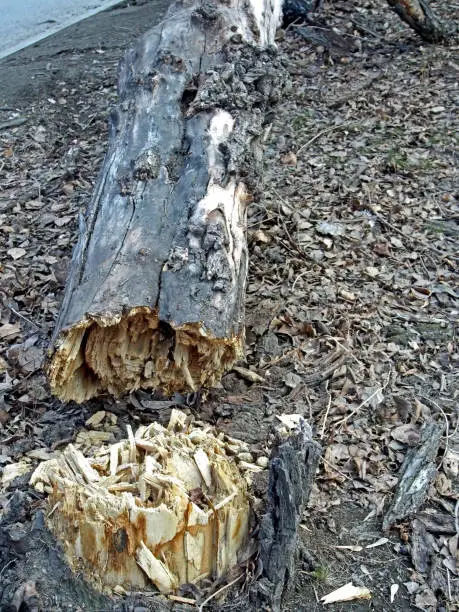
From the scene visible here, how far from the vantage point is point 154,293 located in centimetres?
324

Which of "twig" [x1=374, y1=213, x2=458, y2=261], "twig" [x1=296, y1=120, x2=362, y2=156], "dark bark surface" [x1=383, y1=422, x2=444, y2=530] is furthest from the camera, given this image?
"twig" [x1=296, y1=120, x2=362, y2=156]

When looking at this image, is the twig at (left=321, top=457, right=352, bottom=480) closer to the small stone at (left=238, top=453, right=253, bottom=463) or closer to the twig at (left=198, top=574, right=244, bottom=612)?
the small stone at (left=238, top=453, right=253, bottom=463)

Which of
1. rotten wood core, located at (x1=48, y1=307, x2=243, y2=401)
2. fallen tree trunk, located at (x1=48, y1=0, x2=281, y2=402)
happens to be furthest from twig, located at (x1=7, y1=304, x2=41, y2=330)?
rotten wood core, located at (x1=48, y1=307, x2=243, y2=401)

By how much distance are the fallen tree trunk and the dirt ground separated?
275 millimetres

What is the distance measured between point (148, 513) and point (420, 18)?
5750 mm

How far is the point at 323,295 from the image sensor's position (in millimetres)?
4305

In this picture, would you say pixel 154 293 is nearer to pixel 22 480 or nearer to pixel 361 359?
pixel 22 480

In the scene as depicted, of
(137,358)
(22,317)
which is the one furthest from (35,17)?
(137,358)

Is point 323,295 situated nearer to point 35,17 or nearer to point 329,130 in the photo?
point 329,130

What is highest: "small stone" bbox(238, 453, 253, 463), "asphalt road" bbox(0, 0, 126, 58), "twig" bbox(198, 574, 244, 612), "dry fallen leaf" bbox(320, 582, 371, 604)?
"asphalt road" bbox(0, 0, 126, 58)

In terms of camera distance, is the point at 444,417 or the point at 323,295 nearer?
the point at 444,417

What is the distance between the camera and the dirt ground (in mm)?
2840

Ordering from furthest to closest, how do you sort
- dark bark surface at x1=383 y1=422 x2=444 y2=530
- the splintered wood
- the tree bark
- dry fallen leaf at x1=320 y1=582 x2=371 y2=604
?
the tree bark → dark bark surface at x1=383 y1=422 x2=444 y2=530 → dry fallen leaf at x1=320 y1=582 x2=371 y2=604 → the splintered wood

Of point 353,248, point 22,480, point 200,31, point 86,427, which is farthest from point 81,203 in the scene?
point 22,480
